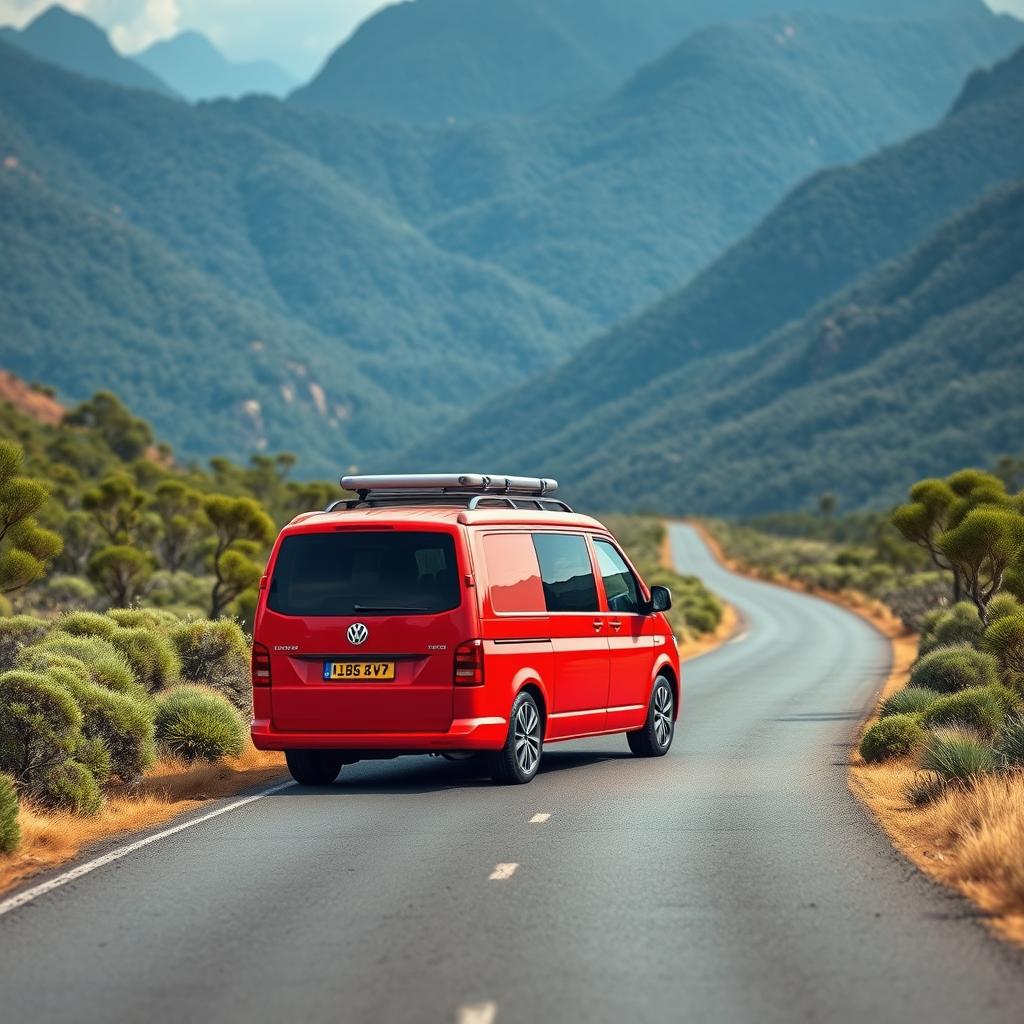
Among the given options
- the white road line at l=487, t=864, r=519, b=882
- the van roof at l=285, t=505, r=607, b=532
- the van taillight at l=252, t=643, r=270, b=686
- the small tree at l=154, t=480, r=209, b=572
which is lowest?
the white road line at l=487, t=864, r=519, b=882

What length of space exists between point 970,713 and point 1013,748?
3.83 meters

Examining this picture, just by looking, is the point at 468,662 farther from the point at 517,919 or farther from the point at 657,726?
the point at 517,919

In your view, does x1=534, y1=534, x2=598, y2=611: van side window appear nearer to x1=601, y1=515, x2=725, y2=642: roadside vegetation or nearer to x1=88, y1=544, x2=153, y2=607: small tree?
x1=601, y1=515, x2=725, y2=642: roadside vegetation

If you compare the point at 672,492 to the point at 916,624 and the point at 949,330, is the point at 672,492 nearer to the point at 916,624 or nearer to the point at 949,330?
the point at 949,330

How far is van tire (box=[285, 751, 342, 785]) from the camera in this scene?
14.3 meters

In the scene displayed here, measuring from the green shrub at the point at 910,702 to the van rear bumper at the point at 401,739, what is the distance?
19.1ft

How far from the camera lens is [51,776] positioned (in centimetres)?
1238

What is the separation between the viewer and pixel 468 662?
13125mm

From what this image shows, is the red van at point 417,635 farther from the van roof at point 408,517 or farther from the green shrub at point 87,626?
the green shrub at point 87,626

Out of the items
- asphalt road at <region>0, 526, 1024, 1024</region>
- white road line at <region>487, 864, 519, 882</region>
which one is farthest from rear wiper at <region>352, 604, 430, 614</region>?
white road line at <region>487, 864, 519, 882</region>

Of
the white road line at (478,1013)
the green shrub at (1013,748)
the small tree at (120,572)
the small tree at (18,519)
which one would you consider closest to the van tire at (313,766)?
Result: the green shrub at (1013,748)

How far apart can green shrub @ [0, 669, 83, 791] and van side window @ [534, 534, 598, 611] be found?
395 centimetres

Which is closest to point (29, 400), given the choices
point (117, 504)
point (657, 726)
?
point (117, 504)

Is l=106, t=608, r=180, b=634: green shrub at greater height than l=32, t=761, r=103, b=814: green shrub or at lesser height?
greater
